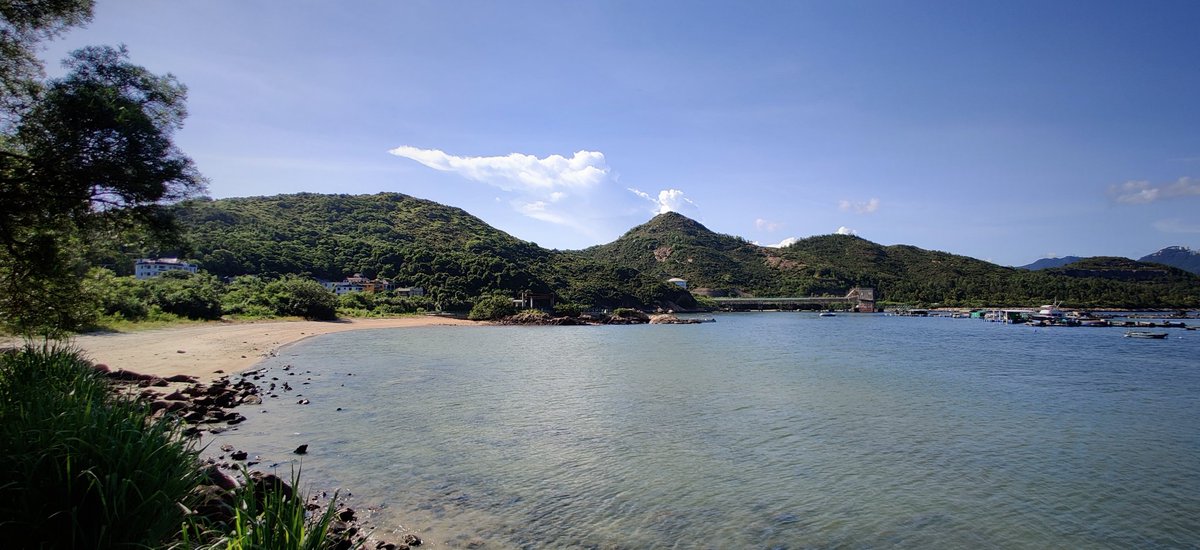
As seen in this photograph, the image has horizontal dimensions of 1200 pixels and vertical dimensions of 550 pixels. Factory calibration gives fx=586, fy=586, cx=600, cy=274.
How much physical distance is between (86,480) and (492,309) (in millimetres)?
93383

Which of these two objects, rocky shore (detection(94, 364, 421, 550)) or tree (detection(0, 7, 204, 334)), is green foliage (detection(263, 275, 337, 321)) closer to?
rocky shore (detection(94, 364, 421, 550))

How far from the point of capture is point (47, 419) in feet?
20.4

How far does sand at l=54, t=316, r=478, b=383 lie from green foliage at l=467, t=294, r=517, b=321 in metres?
39.7

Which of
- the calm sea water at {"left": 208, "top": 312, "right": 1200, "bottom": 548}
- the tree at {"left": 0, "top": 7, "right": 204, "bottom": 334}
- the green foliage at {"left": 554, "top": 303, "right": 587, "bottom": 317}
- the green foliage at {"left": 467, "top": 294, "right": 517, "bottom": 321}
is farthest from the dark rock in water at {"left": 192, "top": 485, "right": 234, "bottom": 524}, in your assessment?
the green foliage at {"left": 554, "top": 303, "right": 587, "bottom": 317}

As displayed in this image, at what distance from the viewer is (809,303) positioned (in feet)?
567

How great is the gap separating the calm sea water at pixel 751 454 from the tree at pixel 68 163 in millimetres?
6081

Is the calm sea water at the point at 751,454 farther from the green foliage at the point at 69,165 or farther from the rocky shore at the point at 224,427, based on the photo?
the green foliage at the point at 69,165

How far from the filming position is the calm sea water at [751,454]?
36.1ft

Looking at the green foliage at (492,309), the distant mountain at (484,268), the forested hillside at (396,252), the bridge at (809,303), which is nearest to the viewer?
the green foliage at (492,309)

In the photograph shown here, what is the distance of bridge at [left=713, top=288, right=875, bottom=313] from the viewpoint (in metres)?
161

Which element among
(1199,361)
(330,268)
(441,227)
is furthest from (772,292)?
(1199,361)

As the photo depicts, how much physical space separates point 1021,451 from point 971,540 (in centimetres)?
795

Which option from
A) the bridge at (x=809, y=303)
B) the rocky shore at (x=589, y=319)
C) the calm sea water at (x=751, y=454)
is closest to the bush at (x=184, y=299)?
the calm sea water at (x=751, y=454)

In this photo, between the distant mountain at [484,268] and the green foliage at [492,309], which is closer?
the green foliage at [492,309]
